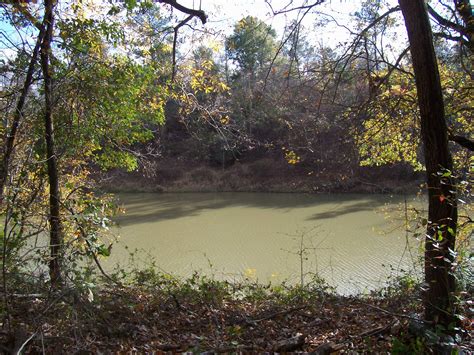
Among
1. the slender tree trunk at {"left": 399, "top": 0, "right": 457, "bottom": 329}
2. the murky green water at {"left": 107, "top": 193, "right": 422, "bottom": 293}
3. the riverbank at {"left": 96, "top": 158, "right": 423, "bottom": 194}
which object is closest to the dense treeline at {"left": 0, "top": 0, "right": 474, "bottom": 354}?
the slender tree trunk at {"left": 399, "top": 0, "right": 457, "bottom": 329}

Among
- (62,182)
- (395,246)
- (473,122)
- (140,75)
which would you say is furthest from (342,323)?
(395,246)

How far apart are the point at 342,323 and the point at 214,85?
357 cm

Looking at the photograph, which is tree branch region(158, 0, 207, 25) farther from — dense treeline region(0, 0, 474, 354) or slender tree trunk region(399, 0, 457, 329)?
slender tree trunk region(399, 0, 457, 329)

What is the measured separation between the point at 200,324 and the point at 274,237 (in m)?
8.18

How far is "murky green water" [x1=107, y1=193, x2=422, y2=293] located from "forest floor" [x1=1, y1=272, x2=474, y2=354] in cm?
101

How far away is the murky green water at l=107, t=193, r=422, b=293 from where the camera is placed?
7.90m

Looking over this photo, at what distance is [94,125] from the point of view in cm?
464

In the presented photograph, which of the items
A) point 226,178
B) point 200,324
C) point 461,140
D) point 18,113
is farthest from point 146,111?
point 226,178

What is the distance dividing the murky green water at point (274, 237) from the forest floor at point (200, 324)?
1013mm

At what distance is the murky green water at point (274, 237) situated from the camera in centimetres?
790

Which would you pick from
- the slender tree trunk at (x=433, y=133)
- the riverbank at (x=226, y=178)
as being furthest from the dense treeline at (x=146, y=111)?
the riverbank at (x=226, y=178)

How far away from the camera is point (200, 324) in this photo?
3.52 meters

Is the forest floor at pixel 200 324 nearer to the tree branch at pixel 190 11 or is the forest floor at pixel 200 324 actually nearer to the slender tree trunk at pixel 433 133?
the slender tree trunk at pixel 433 133

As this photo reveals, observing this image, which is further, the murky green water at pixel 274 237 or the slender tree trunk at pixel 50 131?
the murky green water at pixel 274 237
